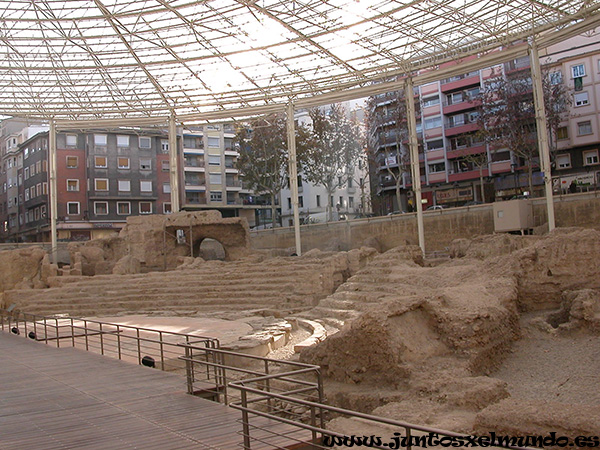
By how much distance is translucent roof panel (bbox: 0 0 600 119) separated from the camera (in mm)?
26234

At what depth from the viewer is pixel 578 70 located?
42.3 metres

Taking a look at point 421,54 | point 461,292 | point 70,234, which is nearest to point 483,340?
point 461,292

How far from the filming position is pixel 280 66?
32.0 m

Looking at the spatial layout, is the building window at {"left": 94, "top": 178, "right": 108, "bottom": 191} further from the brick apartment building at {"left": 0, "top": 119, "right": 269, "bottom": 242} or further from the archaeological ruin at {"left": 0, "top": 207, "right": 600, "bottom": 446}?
the archaeological ruin at {"left": 0, "top": 207, "right": 600, "bottom": 446}

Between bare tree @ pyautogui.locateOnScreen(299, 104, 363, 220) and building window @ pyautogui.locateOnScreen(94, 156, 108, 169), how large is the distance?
60.3ft

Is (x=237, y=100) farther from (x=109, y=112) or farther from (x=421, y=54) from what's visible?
(x=421, y=54)

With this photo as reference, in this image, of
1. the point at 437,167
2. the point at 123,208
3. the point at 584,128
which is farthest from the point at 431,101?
the point at 123,208

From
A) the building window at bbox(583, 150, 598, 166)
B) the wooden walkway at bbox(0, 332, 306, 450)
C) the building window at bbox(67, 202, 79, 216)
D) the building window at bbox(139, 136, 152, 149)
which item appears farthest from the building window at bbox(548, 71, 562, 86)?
the wooden walkway at bbox(0, 332, 306, 450)

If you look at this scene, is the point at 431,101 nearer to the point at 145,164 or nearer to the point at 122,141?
the point at 145,164

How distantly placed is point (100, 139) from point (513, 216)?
39.2 meters

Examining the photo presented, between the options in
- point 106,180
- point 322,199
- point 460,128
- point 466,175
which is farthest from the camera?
point 322,199

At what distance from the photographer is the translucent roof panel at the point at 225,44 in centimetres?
2623

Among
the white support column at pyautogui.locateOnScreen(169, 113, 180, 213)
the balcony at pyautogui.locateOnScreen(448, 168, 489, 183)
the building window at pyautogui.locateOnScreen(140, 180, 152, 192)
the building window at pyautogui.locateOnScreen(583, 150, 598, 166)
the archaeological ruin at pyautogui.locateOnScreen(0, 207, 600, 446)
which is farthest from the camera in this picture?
the building window at pyautogui.locateOnScreen(140, 180, 152, 192)

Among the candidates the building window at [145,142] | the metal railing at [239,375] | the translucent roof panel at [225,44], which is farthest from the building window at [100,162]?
the metal railing at [239,375]
